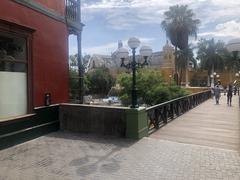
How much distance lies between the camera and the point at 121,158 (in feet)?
24.9

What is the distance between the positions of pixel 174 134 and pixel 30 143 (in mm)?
4683

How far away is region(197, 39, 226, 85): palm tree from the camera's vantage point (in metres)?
61.1

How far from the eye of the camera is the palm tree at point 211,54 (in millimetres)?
61094

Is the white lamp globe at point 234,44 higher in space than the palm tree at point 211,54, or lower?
lower

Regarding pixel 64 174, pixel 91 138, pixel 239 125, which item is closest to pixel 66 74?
pixel 91 138

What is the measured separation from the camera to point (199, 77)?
7006 centimetres

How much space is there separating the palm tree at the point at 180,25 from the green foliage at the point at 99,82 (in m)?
14.8

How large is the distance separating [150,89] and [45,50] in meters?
16.4

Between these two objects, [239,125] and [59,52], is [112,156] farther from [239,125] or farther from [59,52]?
[239,125]

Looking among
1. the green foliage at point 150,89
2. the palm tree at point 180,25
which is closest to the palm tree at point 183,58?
the palm tree at point 180,25

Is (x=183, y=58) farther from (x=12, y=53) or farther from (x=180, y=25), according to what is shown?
(x=12, y=53)

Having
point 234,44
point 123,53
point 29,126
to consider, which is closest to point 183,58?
point 123,53

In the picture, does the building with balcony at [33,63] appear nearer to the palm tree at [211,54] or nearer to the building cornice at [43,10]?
the building cornice at [43,10]

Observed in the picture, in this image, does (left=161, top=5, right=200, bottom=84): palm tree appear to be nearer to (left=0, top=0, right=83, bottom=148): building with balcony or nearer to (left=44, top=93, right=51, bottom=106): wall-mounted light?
(left=0, top=0, right=83, bottom=148): building with balcony
